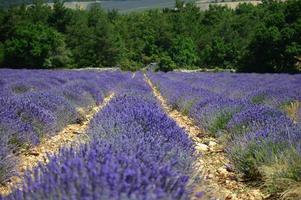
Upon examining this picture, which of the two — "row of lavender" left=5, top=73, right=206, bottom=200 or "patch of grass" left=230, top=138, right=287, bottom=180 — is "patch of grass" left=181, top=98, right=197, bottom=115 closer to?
"patch of grass" left=230, top=138, right=287, bottom=180

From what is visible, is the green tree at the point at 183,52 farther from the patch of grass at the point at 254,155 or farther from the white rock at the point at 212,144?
the patch of grass at the point at 254,155

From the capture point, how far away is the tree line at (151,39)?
3120 cm

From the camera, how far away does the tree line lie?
31.2m

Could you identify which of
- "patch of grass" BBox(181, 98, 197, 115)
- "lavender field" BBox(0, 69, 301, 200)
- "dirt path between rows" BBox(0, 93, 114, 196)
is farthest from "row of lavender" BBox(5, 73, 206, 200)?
"patch of grass" BBox(181, 98, 197, 115)

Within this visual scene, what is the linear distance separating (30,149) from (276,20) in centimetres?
2861

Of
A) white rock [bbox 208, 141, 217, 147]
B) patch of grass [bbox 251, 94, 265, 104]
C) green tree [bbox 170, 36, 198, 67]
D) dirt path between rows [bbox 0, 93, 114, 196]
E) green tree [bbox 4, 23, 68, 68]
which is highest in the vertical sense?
dirt path between rows [bbox 0, 93, 114, 196]

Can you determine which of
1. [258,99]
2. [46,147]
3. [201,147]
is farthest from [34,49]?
[201,147]

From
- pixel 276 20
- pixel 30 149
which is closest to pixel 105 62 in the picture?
pixel 276 20

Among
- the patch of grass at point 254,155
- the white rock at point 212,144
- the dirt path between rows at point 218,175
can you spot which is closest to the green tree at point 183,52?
the dirt path between rows at point 218,175

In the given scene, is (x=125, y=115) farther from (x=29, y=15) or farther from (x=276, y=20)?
(x=29, y=15)

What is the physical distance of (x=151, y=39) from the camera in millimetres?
47594

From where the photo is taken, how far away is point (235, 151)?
452 cm

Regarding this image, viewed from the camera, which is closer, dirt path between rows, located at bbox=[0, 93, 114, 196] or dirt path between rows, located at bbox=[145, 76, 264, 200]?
dirt path between rows, located at bbox=[145, 76, 264, 200]

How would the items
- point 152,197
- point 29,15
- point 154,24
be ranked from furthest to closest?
point 154,24 < point 29,15 < point 152,197
